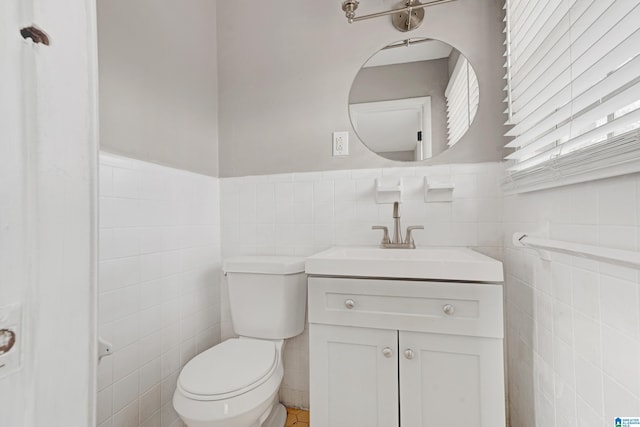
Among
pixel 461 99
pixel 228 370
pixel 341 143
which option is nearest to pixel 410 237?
pixel 341 143

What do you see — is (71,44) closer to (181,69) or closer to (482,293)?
(482,293)

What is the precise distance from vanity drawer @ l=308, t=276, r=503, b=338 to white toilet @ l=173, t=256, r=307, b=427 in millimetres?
293

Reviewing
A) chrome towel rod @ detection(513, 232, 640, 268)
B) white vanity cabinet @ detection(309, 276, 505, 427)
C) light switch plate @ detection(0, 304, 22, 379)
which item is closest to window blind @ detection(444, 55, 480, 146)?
chrome towel rod @ detection(513, 232, 640, 268)

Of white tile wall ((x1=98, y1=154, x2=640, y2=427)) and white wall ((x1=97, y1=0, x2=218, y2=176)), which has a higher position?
white wall ((x1=97, y1=0, x2=218, y2=176))

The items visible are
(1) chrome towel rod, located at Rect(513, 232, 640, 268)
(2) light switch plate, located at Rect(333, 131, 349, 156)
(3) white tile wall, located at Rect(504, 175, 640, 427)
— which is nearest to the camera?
(1) chrome towel rod, located at Rect(513, 232, 640, 268)

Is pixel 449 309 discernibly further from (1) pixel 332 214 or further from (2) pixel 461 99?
(2) pixel 461 99

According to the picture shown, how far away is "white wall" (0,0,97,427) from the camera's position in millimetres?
277

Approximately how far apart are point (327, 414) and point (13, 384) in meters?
1.03

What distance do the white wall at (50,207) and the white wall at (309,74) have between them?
130cm

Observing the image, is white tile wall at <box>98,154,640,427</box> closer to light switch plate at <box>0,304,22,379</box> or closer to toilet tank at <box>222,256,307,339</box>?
toilet tank at <box>222,256,307,339</box>

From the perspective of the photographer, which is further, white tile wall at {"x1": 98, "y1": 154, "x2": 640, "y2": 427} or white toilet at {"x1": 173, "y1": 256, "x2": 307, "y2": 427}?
white toilet at {"x1": 173, "y1": 256, "x2": 307, "y2": 427}

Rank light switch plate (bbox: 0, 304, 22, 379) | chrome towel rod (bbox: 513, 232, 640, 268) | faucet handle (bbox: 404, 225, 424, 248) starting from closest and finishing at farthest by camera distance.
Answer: light switch plate (bbox: 0, 304, 22, 379)
chrome towel rod (bbox: 513, 232, 640, 268)
faucet handle (bbox: 404, 225, 424, 248)

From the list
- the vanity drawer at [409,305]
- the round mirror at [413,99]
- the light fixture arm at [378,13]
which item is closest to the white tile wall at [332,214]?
the round mirror at [413,99]

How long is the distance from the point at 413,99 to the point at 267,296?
→ 3.89 feet
